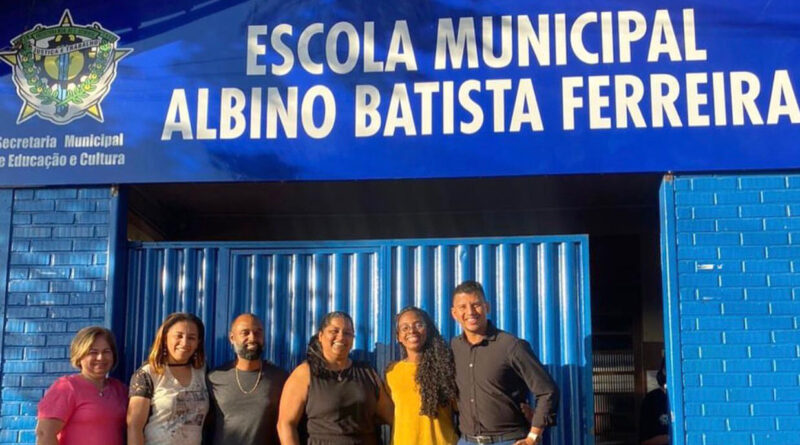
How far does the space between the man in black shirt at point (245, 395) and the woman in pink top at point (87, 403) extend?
55 centimetres

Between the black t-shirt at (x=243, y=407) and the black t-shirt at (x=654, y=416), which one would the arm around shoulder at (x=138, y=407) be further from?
the black t-shirt at (x=654, y=416)

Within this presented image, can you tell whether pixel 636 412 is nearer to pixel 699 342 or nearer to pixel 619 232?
pixel 619 232

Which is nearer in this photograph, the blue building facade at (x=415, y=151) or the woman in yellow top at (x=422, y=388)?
the woman in yellow top at (x=422, y=388)

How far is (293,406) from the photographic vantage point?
17.5ft

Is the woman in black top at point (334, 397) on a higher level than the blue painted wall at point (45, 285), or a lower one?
lower

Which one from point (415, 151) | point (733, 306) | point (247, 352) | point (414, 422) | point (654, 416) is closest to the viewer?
point (414, 422)

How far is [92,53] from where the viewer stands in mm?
6594

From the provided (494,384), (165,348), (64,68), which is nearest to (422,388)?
(494,384)

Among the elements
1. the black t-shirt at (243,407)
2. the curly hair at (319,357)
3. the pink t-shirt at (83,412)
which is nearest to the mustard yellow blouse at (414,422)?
the curly hair at (319,357)

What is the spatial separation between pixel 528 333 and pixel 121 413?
2606 millimetres

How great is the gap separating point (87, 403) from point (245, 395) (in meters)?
0.90

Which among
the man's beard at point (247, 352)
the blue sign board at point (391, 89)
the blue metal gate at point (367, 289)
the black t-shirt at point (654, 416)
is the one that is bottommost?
the black t-shirt at point (654, 416)

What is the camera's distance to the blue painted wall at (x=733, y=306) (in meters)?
5.68

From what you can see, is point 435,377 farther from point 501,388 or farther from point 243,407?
point 243,407
